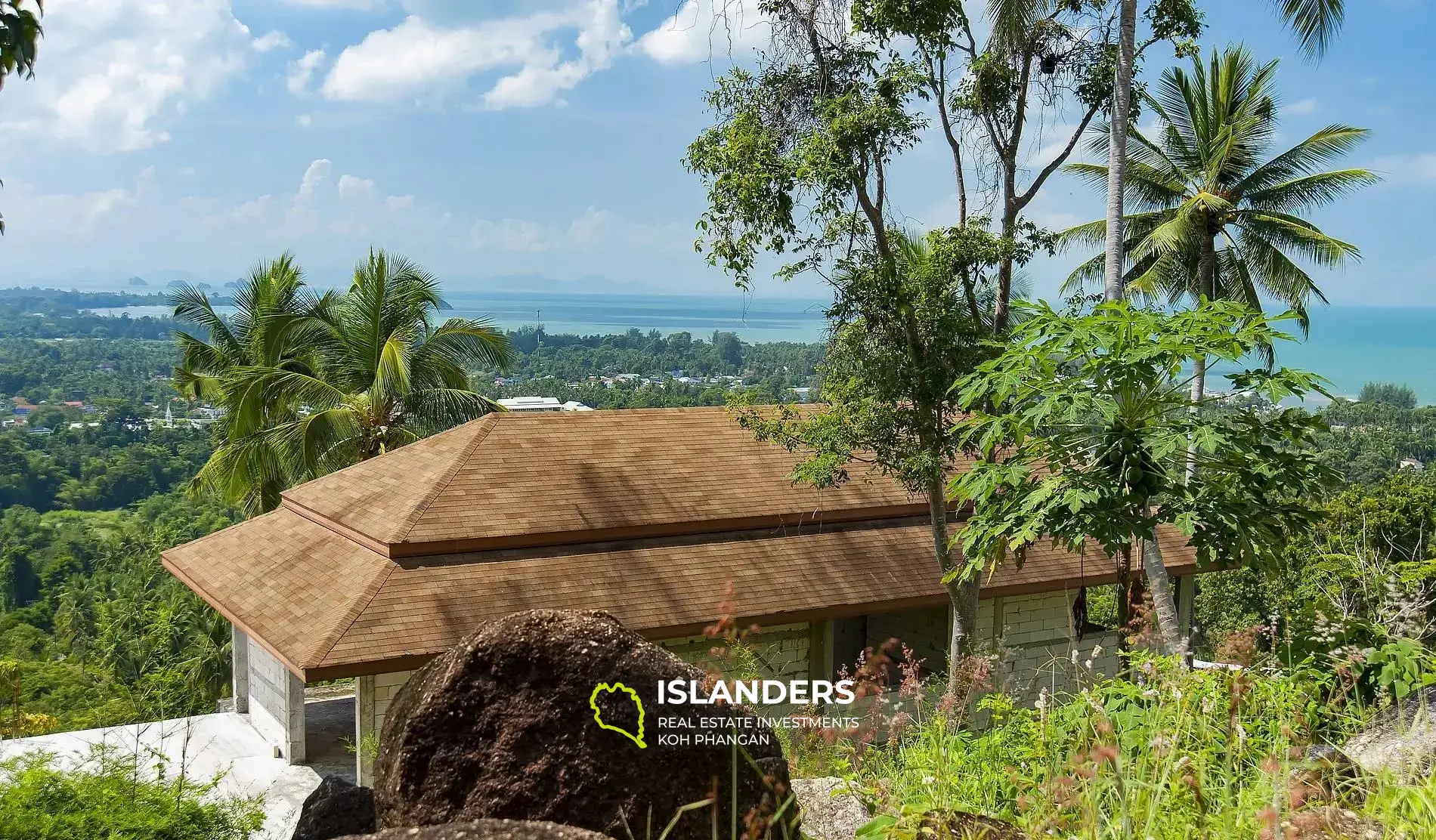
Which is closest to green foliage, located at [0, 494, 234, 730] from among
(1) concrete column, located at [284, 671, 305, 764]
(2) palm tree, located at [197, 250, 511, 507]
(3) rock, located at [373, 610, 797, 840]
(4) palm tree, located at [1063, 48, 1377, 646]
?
(1) concrete column, located at [284, 671, 305, 764]

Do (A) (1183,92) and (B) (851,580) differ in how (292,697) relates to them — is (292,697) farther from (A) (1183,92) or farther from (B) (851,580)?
(A) (1183,92)

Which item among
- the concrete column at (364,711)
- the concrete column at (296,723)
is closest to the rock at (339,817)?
the concrete column at (364,711)

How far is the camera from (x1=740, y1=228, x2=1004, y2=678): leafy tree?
11125 millimetres

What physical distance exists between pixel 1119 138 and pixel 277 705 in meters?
11.8

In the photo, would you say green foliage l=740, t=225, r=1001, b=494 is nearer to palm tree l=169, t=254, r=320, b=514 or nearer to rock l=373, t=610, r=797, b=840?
rock l=373, t=610, r=797, b=840

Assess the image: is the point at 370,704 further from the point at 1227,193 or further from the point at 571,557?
the point at 1227,193

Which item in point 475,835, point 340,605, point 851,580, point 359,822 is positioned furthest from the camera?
point 851,580

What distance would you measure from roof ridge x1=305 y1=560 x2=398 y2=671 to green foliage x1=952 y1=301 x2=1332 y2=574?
237 inches

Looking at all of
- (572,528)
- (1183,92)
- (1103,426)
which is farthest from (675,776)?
(1183,92)

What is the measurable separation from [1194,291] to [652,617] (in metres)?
15.3

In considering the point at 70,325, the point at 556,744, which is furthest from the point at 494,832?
the point at 70,325

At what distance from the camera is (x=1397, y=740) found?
13.7 feet

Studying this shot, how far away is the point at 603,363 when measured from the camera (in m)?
79.2

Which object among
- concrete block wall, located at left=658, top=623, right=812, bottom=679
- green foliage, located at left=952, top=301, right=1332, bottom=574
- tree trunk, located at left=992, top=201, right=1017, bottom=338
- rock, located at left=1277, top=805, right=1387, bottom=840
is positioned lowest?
concrete block wall, located at left=658, top=623, right=812, bottom=679
